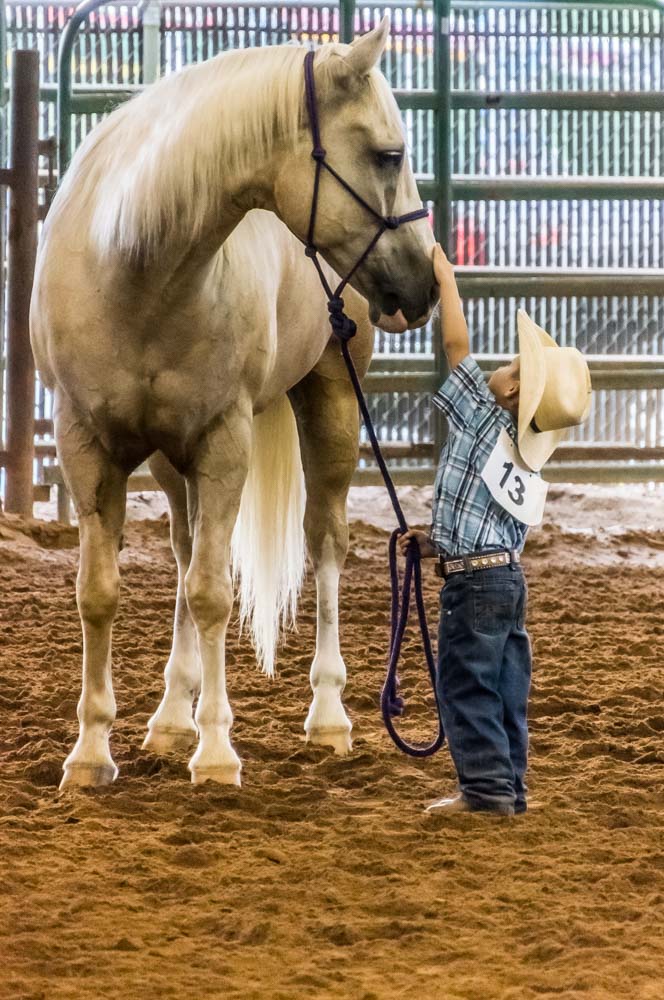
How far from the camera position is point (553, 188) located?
329 inches

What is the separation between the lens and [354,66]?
296 centimetres

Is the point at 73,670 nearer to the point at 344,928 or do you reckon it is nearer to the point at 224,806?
the point at 224,806

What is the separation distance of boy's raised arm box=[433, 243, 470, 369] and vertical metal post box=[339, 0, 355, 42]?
206 inches

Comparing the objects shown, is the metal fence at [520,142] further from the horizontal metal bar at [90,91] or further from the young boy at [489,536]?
the young boy at [489,536]

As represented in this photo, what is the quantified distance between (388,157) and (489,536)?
86cm

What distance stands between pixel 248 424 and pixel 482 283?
16.5 feet

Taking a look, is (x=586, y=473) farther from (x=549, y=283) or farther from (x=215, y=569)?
(x=215, y=569)

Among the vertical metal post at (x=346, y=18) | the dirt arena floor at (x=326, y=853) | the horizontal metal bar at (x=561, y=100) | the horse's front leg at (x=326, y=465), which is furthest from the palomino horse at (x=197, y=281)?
the horizontal metal bar at (x=561, y=100)

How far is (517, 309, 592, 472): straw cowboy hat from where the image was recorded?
309cm

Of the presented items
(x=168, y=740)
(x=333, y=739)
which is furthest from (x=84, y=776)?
(x=333, y=739)

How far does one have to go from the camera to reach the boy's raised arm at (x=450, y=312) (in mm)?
3072

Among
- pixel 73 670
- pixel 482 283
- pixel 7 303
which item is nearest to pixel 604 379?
pixel 482 283

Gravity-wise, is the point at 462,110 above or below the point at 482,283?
above

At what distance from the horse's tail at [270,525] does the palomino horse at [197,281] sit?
28.6 inches
